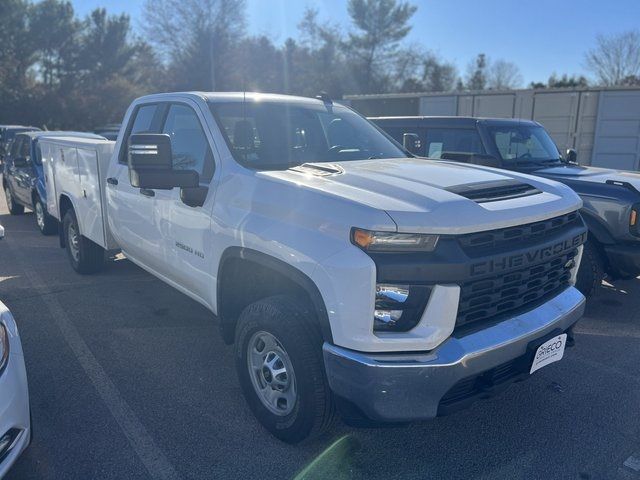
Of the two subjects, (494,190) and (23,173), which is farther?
(23,173)

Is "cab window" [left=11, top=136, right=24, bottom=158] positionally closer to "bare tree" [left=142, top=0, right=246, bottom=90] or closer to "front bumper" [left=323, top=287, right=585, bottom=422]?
"front bumper" [left=323, top=287, right=585, bottom=422]

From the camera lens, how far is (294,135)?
4.07m

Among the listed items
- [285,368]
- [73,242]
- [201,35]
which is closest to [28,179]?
[73,242]

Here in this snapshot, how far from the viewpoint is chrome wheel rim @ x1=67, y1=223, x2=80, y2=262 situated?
6473 millimetres

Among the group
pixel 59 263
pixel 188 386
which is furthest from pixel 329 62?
pixel 188 386

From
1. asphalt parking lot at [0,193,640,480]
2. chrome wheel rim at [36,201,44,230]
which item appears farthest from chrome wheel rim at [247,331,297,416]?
chrome wheel rim at [36,201,44,230]

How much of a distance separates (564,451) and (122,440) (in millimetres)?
2616

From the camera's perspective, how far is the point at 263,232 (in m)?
3.09

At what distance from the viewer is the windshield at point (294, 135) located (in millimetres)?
3758

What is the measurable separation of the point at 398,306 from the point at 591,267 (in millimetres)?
3621

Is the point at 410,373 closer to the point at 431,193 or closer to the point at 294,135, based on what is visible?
the point at 431,193

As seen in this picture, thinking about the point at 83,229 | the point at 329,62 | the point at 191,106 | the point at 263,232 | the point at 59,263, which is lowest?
the point at 59,263

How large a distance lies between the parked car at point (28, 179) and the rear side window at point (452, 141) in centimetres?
486

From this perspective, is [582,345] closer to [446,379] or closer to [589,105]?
[446,379]
